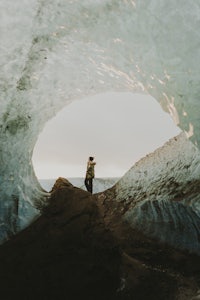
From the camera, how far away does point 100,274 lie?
368 cm

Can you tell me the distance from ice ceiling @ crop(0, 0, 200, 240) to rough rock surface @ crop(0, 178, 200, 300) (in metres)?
0.65

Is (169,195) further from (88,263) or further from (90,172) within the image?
(90,172)

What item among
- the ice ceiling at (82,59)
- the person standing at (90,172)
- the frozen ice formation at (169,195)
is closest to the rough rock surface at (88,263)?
the frozen ice formation at (169,195)

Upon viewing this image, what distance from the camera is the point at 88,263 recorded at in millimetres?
4031

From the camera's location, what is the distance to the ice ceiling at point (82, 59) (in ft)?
10.8

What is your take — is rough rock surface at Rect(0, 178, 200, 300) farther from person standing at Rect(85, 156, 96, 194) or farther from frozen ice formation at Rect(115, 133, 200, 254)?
person standing at Rect(85, 156, 96, 194)

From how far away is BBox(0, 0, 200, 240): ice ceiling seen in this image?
3299 millimetres

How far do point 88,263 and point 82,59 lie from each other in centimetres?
308

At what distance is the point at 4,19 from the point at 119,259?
138 inches

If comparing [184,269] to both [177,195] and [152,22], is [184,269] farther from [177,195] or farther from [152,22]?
[152,22]

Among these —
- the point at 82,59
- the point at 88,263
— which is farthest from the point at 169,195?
the point at 82,59

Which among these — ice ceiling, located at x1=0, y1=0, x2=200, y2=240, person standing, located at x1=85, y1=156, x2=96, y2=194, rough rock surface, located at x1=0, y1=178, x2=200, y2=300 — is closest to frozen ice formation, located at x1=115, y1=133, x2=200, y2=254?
rough rock surface, located at x1=0, y1=178, x2=200, y2=300

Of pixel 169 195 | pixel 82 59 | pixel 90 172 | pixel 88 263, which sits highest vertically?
pixel 82 59

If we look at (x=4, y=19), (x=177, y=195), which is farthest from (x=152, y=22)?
(x=177, y=195)
